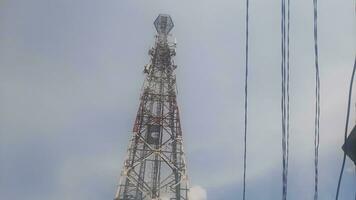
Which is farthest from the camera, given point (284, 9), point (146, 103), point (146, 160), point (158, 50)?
point (158, 50)

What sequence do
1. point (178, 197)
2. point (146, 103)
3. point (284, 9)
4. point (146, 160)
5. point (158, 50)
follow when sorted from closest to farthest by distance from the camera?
1. point (284, 9)
2. point (178, 197)
3. point (146, 160)
4. point (146, 103)
5. point (158, 50)

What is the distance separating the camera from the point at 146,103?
36.4 meters

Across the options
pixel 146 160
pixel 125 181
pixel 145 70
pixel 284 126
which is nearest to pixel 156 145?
pixel 146 160

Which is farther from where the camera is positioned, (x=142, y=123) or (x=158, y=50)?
(x=158, y=50)

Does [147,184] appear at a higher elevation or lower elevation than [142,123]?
lower

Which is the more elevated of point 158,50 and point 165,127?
point 158,50

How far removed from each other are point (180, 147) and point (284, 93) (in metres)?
27.0

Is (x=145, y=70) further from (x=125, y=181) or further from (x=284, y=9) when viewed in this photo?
(x=284, y=9)

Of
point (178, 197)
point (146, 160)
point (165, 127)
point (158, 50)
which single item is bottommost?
point (178, 197)

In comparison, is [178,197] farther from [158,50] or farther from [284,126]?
[284,126]

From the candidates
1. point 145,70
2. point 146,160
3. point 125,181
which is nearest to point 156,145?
point 146,160

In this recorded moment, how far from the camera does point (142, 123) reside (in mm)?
35500

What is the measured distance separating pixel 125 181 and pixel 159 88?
9.14 m

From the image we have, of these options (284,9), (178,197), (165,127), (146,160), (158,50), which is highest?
(158,50)
